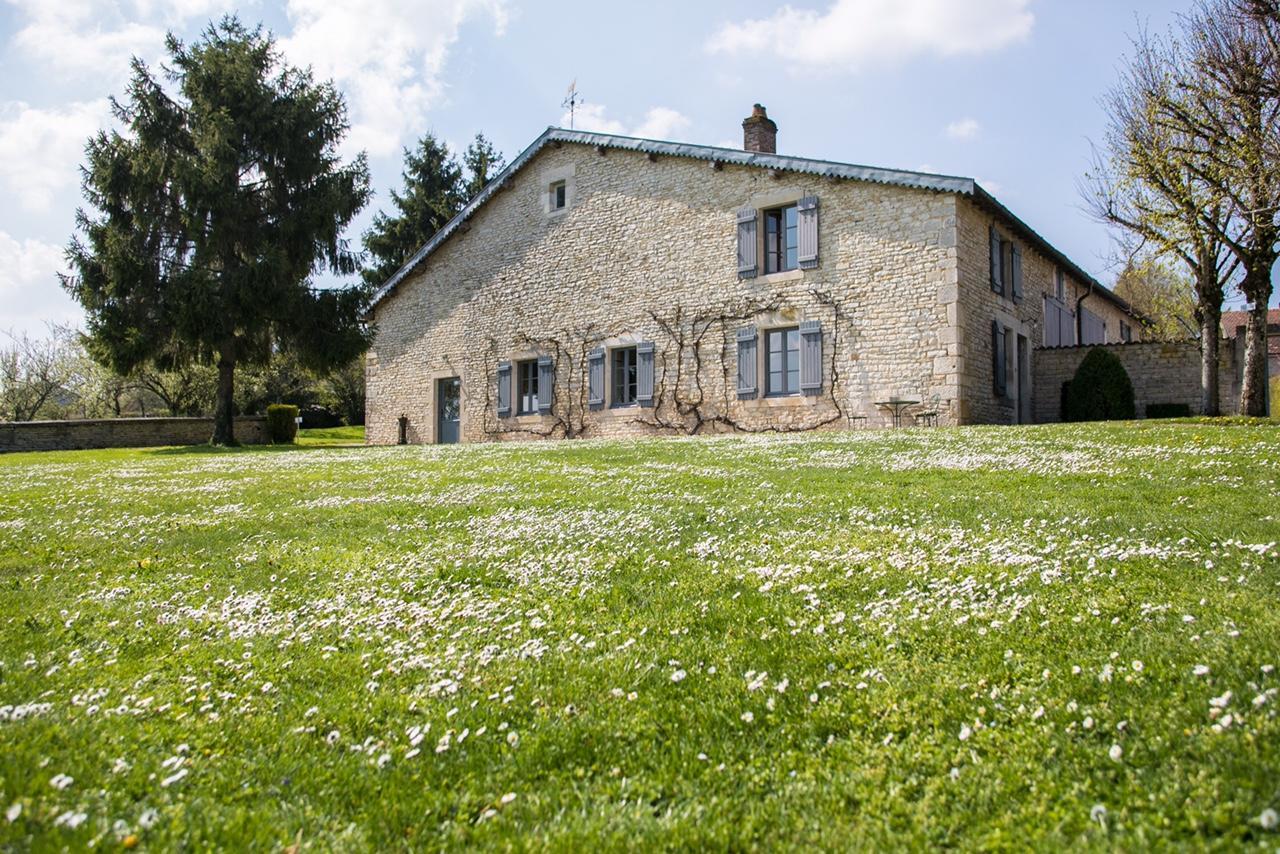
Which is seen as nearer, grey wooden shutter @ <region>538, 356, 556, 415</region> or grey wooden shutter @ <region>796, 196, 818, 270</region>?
grey wooden shutter @ <region>796, 196, 818, 270</region>

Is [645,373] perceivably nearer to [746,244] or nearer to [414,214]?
[746,244]

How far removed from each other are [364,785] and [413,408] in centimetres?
2511

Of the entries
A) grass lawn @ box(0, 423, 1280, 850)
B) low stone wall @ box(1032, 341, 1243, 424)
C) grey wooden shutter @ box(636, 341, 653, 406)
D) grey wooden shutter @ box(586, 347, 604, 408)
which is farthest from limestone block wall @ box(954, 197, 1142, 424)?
grass lawn @ box(0, 423, 1280, 850)

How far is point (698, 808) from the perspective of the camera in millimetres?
2861

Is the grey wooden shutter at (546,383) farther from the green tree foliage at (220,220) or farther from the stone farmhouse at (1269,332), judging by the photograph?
the stone farmhouse at (1269,332)

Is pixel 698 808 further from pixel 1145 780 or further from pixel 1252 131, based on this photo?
pixel 1252 131

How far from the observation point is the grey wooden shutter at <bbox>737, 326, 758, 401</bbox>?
2019 cm

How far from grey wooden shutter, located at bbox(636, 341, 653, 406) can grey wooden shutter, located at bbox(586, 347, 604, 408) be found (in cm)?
137

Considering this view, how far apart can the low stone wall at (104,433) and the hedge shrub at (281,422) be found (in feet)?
2.98

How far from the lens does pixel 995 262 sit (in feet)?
65.3

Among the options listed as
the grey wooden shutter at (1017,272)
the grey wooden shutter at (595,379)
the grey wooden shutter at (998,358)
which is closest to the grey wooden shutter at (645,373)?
the grey wooden shutter at (595,379)

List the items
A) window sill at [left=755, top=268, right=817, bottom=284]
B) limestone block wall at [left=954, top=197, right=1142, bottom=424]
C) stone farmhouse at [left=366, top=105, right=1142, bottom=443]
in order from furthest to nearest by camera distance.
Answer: window sill at [left=755, top=268, right=817, bottom=284] < stone farmhouse at [left=366, top=105, right=1142, bottom=443] < limestone block wall at [left=954, top=197, right=1142, bottom=424]

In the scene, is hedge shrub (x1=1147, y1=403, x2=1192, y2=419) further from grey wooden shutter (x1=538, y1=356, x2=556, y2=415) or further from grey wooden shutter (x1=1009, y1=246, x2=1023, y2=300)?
grey wooden shutter (x1=538, y1=356, x2=556, y2=415)

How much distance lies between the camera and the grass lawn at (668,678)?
9.14 feet
